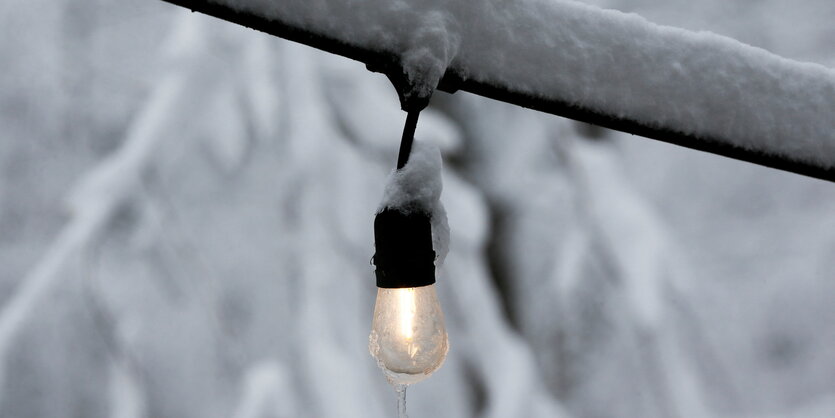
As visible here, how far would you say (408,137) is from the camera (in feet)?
2.78

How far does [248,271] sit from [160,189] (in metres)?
0.70

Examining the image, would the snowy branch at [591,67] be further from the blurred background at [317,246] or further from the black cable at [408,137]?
the blurred background at [317,246]

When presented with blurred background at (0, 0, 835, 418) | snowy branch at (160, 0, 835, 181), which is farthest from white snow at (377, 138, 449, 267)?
blurred background at (0, 0, 835, 418)

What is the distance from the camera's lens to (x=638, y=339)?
3.75m

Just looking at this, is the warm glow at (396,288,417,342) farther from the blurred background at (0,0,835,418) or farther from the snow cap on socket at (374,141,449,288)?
the blurred background at (0,0,835,418)

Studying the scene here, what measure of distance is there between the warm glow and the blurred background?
94.5 inches

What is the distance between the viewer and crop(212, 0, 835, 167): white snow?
74 centimetres

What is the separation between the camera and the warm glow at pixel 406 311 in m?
1.03

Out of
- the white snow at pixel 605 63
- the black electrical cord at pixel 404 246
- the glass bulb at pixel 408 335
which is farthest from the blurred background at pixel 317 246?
the white snow at pixel 605 63

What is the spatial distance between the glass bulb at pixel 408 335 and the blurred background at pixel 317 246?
2375 mm

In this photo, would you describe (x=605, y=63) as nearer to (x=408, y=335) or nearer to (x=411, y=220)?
(x=411, y=220)

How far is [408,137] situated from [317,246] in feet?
8.84

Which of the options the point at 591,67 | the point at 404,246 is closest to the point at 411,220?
the point at 404,246

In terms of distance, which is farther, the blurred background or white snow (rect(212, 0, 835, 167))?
the blurred background
